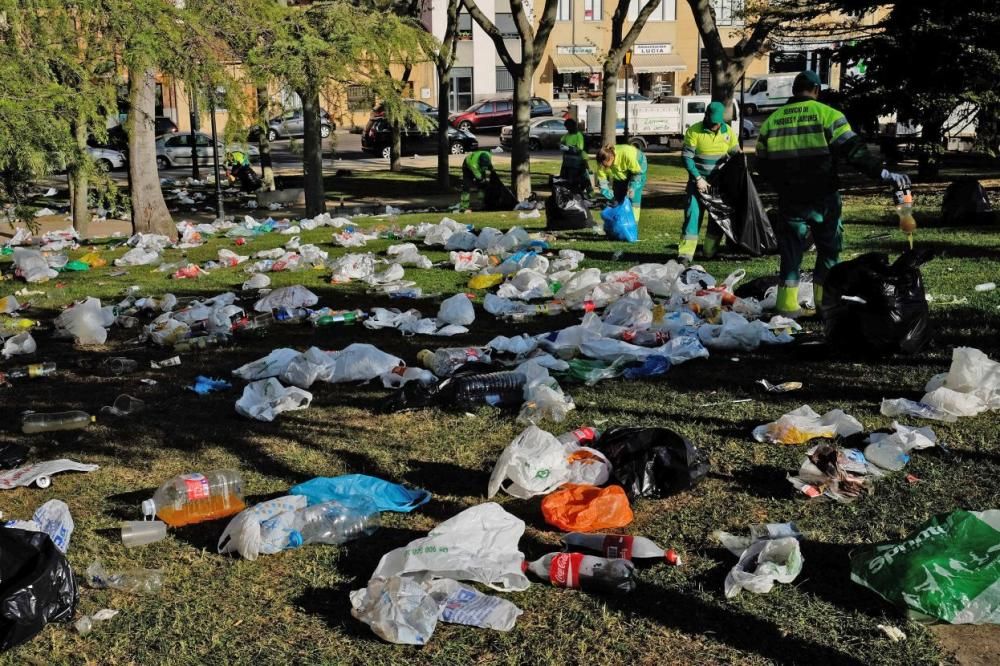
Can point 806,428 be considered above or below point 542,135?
below

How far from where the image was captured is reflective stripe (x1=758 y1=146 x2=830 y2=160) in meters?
6.80

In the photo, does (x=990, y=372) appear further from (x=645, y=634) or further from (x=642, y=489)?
(x=645, y=634)

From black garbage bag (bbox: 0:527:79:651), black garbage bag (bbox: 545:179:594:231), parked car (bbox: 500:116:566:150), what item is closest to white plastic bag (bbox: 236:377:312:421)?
black garbage bag (bbox: 0:527:79:651)

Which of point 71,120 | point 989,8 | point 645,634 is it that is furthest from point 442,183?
point 645,634

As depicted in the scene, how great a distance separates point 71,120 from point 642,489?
15.2ft

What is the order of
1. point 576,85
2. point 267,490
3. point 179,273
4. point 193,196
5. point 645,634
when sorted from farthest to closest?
point 576,85, point 193,196, point 179,273, point 267,490, point 645,634

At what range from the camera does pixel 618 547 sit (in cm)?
377

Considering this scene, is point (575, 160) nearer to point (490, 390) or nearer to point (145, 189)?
point (145, 189)

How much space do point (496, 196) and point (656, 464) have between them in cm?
1207

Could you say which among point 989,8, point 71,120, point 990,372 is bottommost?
point 990,372

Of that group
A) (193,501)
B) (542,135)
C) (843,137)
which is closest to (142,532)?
(193,501)

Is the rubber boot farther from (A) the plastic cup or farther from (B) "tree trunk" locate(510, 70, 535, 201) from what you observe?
(B) "tree trunk" locate(510, 70, 535, 201)

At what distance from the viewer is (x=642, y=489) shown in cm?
432

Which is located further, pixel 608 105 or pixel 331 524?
pixel 608 105
